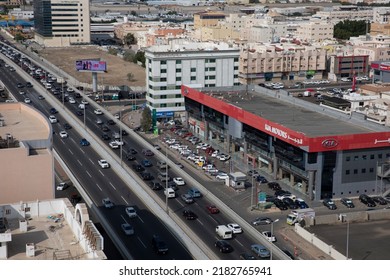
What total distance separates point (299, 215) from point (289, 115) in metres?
9.38

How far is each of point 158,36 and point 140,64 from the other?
3.99m

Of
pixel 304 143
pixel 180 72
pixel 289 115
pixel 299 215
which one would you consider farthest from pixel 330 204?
pixel 180 72

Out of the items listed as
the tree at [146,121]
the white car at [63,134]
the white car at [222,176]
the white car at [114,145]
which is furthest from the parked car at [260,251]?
the white car at [63,134]

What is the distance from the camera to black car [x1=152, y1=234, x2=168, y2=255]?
2152cm

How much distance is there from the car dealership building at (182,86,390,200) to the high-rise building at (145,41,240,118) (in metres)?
5.28

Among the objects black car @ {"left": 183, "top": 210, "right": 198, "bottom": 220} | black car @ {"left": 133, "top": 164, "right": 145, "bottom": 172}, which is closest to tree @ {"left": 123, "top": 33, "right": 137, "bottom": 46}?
black car @ {"left": 133, "top": 164, "right": 145, "bottom": 172}

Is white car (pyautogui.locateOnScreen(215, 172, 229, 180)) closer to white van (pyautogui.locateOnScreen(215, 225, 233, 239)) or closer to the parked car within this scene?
white van (pyautogui.locateOnScreen(215, 225, 233, 239))

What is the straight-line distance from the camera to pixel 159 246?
2169 cm

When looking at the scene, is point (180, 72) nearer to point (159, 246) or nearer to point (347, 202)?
point (347, 202)

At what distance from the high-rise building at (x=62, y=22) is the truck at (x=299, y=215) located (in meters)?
68.3

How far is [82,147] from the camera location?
121ft

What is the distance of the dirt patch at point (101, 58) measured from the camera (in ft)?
202

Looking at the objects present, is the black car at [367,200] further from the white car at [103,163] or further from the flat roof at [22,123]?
the flat roof at [22,123]
